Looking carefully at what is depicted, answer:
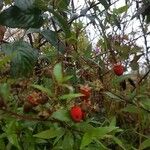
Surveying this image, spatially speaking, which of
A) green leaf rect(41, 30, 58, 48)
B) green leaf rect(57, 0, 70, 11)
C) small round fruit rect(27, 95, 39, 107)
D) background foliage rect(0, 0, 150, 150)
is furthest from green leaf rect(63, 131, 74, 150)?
green leaf rect(57, 0, 70, 11)

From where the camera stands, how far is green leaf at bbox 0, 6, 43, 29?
1.06m

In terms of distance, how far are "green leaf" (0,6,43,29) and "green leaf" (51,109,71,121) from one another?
10.4 inches

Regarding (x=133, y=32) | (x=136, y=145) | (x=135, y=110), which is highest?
(x=133, y=32)

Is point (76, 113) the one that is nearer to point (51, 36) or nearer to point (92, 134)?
point (92, 134)

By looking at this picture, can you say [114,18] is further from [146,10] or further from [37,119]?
[37,119]

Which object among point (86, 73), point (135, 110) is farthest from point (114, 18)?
point (135, 110)

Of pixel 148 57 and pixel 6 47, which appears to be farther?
pixel 148 57

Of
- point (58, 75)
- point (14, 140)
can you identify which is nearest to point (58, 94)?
point (58, 75)

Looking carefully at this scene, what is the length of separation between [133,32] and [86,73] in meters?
0.60

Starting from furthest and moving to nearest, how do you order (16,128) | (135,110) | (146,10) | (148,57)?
(148,57) < (146,10) < (135,110) < (16,128)

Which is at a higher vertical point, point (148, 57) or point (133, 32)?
point (133, 32)

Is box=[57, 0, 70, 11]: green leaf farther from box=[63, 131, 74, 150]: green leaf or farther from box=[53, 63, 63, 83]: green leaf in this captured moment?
box=[63, 131, 74, 150]: green leaf

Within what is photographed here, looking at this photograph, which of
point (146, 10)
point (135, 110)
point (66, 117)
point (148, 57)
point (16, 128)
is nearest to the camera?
point (66, 117)

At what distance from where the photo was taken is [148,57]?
5.43 ft
